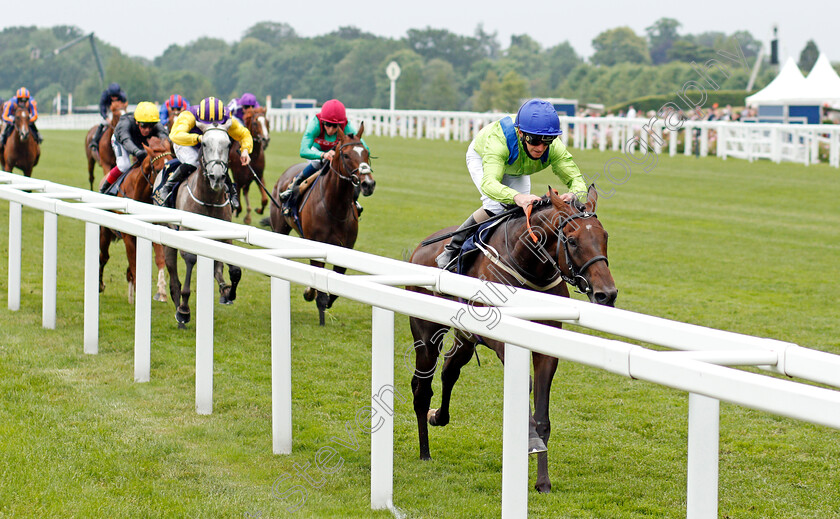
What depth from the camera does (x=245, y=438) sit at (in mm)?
5086

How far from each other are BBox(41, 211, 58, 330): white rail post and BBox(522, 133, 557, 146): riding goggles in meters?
3.51

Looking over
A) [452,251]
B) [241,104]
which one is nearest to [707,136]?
[241,104]

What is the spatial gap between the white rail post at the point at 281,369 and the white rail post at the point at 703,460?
2.31m

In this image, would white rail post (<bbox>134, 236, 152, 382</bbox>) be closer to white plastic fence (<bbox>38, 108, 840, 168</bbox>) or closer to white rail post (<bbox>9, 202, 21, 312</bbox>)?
white rail post (<bbox>9, 202, 21, 312</bbox>)

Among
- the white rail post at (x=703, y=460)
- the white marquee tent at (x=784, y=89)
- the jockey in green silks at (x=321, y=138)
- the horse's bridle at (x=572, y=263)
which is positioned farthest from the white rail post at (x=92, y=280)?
the white marquee tent at (x=784, y=89)

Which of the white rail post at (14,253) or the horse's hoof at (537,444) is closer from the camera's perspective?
the horse's hoof at (537,444)

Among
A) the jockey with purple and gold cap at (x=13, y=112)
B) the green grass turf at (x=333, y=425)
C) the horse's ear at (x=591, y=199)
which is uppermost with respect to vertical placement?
the jockey with purple and gold cap at (x=13, y=112)

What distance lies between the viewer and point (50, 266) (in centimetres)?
732

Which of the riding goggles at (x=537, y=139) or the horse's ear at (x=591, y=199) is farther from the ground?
the riding goggles at (x=537, y=139)

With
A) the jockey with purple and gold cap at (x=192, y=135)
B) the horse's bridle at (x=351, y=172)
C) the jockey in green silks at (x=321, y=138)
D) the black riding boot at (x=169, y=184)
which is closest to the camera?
the horse's bridle at (x=351, y=172)

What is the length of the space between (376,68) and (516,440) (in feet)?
341

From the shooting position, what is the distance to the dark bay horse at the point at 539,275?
4.51 metres

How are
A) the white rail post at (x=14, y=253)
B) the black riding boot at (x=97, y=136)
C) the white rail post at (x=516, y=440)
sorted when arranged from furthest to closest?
the black riding boot at (x=97, y=136)
the white rail post at (x=14, y=253)
the white rail post at (x=516, y=440)

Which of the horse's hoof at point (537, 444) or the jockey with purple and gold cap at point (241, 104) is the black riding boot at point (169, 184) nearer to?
the horse's hoof at point (537, 444)
